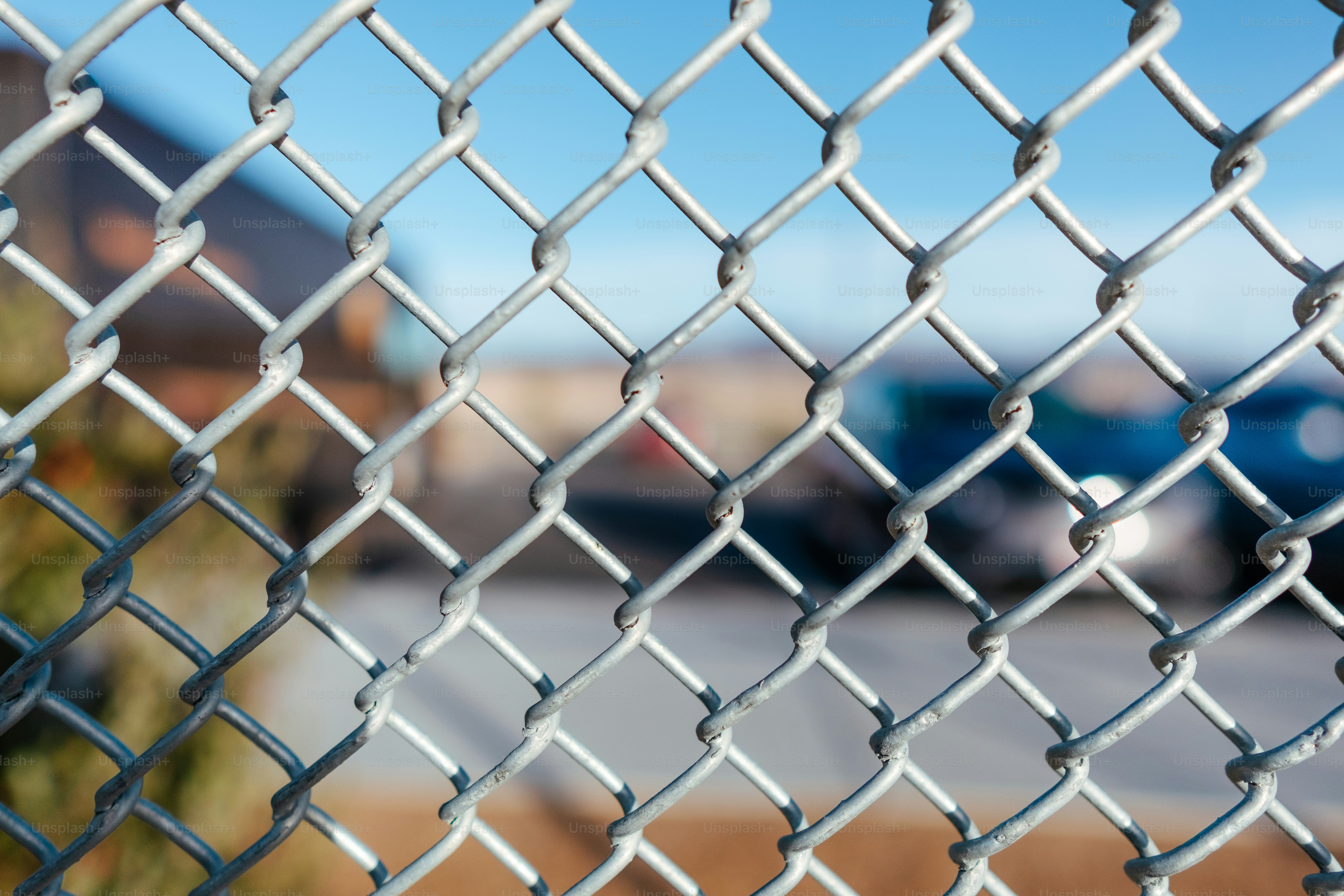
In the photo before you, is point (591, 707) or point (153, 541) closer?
point (153, 541)

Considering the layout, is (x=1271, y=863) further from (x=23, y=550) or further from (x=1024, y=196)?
(x=23, y=550)

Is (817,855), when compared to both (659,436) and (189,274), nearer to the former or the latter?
(659,436)

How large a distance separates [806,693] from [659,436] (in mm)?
4038

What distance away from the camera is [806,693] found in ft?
14.8

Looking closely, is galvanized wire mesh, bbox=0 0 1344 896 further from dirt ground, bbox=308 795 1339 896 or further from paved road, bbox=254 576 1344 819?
dirt ground, bbox=308 795 1339 896

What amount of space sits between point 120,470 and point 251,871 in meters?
1.19

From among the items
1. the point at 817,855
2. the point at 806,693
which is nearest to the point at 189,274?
the point at 806,693

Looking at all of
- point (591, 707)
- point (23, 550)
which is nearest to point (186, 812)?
point (23, 550)

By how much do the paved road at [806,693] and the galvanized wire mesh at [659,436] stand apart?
63.1 inches

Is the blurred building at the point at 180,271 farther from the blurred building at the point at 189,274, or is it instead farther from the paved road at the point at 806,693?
the paved road at the point at 806,693

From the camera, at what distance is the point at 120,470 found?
7.35ft

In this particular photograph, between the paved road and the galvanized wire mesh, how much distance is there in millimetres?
1602

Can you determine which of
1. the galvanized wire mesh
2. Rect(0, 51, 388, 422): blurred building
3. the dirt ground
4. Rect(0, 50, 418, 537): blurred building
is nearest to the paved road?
the dirt ground

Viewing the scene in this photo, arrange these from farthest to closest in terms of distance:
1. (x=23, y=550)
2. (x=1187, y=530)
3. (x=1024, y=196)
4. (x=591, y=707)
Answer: (x=1187, y=530) < (x=591, y=707) < (x=23, y=550) < (x=1024, y=196)
